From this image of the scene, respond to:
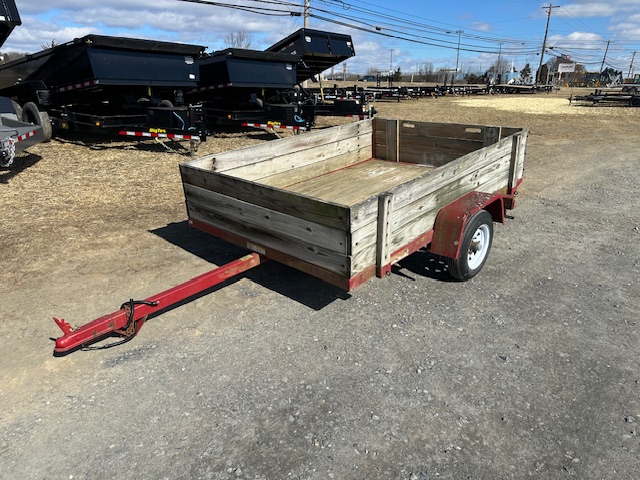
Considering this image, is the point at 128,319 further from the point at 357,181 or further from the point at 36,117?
the point at 36,117

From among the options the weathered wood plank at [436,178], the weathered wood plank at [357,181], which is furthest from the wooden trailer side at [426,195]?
the weathered wood plank at [357,181]

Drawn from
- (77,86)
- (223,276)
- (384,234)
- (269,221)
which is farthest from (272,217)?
(77,86)

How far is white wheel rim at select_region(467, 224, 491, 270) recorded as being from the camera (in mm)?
4227

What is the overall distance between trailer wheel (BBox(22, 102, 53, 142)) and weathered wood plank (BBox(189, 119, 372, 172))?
7360mm

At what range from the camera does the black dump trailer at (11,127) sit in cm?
688

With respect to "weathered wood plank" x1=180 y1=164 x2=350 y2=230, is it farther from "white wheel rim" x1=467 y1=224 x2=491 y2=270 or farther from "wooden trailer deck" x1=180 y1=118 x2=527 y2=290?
"white wheel rim" x1=467 y1=224 x2=491 y2=270

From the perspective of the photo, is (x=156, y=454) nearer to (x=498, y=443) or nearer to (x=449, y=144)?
(x=498, y=443)

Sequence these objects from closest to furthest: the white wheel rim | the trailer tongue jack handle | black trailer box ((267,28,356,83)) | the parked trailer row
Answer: the trailer tongue jack handle < the white wheel rim < the parked trailer row < black trailer box ((267,28,356,83))

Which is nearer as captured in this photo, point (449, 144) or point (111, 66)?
point (449, 144)

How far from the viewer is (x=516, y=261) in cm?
476

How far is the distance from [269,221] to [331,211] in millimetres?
693

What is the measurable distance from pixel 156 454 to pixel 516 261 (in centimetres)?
402

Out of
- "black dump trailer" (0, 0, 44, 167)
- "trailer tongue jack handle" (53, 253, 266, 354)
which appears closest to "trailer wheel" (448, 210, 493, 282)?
"trailer tongue jack handle" (53, 253, 266, 354)

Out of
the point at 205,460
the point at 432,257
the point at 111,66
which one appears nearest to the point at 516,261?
the point at 432,257
